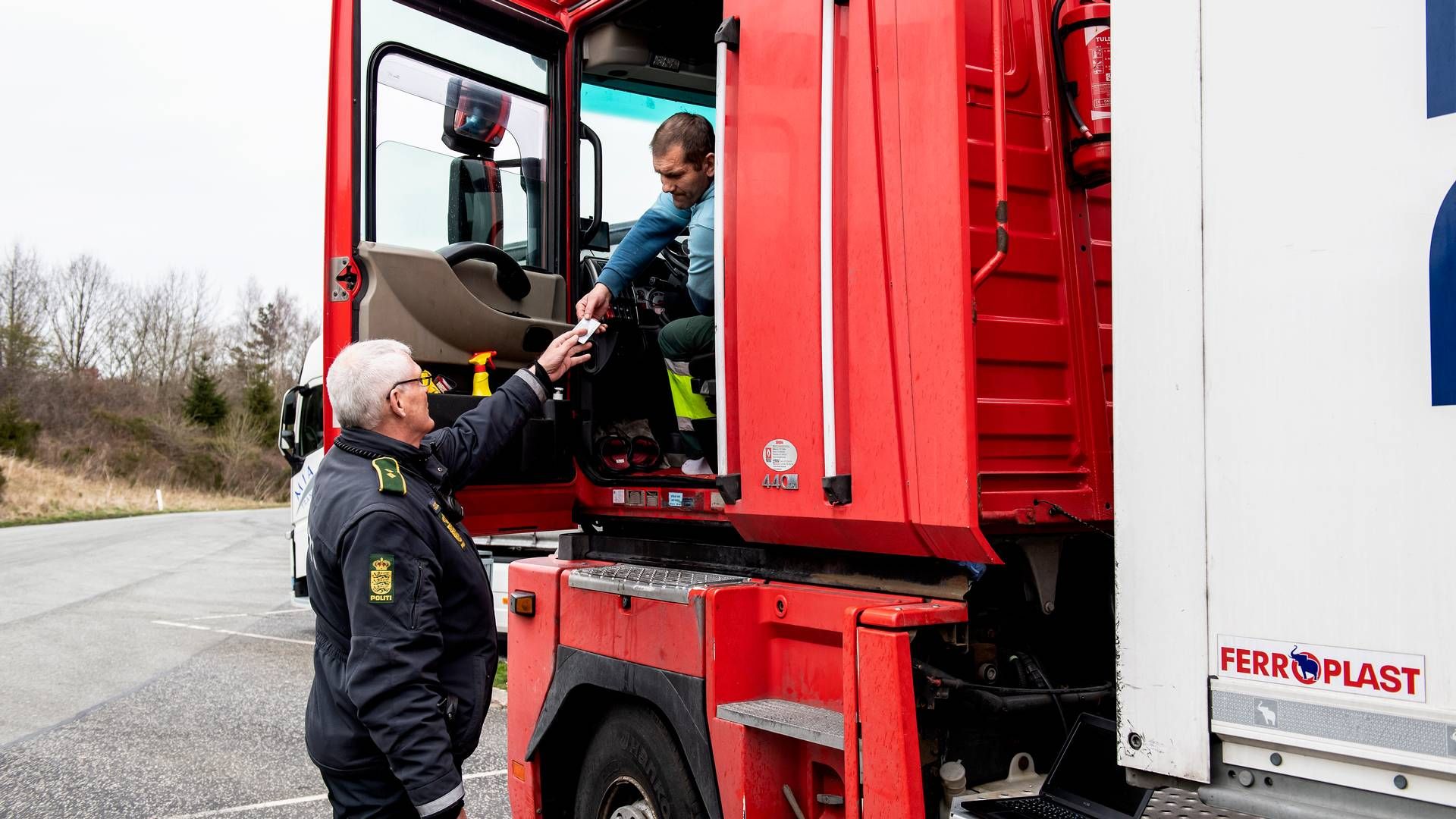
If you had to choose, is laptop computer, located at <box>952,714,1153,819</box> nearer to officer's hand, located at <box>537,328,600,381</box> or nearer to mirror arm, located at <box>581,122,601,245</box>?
officer's hand, located at <box>537,328,600,381</box>

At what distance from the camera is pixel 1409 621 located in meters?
1.71

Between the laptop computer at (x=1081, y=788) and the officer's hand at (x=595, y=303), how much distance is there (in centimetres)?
210

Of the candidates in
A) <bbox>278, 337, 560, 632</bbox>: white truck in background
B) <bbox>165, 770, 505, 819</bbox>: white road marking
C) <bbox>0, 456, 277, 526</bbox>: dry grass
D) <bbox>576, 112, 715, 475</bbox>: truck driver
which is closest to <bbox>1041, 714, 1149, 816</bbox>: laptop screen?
<bbox>576, 112, 715, 475</bbox>: truck driver

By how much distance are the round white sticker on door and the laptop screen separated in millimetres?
910

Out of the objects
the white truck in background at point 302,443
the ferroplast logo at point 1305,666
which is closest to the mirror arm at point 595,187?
the ferroplast logo at point 1305,666

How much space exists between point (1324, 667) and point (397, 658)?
1995 millimetres

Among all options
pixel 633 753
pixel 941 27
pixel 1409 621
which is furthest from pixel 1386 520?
pixel 633 753

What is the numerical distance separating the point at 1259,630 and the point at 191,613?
508 inches

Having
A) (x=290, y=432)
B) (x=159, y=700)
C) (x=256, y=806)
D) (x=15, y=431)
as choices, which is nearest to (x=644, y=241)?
(x=256, y=806)

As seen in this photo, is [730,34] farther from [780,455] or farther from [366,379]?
[366,379]

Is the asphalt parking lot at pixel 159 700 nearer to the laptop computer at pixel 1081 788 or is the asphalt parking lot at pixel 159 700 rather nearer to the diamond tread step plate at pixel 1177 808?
the laptop computer at pixel 1081 788

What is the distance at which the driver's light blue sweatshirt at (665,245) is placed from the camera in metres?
3.64

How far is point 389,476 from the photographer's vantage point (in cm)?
291

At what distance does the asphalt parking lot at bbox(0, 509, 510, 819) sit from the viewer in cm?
Answer: 577
